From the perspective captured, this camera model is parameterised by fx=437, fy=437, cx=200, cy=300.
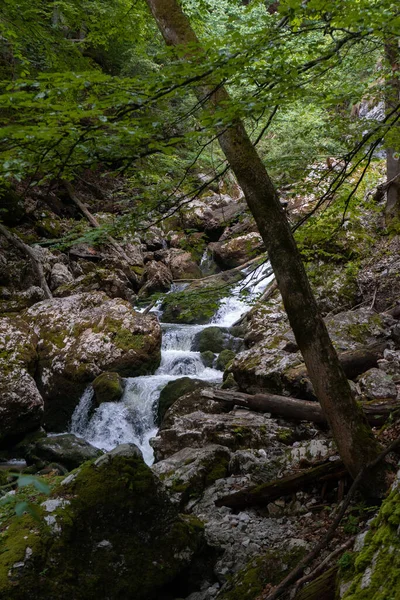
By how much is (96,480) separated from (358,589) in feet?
8.44

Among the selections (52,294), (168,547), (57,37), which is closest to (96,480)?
(168,547)

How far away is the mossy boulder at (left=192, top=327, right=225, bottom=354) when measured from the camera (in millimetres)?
12617

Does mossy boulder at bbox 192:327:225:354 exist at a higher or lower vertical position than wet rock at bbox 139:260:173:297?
lower

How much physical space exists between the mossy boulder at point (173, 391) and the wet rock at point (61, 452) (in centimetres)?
165

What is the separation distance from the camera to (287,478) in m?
4.74

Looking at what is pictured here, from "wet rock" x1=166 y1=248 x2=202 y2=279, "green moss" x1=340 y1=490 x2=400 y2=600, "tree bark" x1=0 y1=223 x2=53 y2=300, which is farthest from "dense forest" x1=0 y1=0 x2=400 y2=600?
"wet rock" x1=166 y1=248 x2=202 y2=279

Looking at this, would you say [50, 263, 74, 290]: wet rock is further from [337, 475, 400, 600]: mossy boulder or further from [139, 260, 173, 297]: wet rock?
[337, 475, 400, 600]: mossy boulder

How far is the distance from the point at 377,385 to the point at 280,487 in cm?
247

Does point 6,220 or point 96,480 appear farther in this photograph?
point 6,220

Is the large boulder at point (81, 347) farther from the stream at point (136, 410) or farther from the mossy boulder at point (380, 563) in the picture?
the mossy boulder at point (380, 563)

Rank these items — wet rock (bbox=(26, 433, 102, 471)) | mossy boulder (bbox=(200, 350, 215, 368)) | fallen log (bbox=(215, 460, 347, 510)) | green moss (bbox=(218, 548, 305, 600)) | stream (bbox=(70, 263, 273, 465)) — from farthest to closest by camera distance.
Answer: mossy boulder (bbox=(200, 350, 215, 368))
stream (bbox=(70, 263, 273, 465))
wet rock (bbox=(26, 433, 102, 471))
fallen log (bbox=(215, 460, 347, 510))
green moss (bbox=(218, 548, 305, 600))

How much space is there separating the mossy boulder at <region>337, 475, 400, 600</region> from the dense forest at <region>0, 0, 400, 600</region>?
0.4 inches

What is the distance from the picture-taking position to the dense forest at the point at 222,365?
119 inches

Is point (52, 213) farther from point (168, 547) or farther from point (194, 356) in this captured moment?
point (168, 547)
